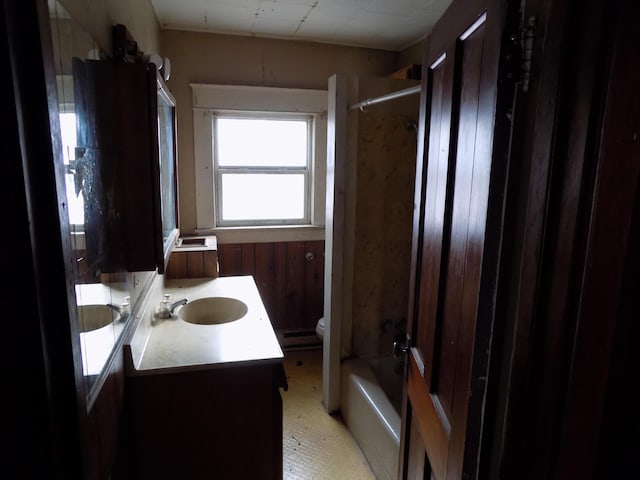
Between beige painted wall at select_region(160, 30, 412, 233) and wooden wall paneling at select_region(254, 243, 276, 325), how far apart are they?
21.8 inches

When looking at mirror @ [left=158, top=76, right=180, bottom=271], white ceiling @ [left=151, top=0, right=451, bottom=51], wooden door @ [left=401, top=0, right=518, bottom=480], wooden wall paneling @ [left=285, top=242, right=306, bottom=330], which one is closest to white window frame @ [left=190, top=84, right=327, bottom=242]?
wooden wall paneling @ [left=285, top=242, right=306, bottom=330]

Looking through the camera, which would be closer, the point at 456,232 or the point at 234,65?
the point at 456,232

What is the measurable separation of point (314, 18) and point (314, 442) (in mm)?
2559

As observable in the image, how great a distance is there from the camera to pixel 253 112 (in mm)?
3068

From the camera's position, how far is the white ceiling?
238 cm

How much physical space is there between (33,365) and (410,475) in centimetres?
123

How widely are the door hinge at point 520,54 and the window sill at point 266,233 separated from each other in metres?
2.59

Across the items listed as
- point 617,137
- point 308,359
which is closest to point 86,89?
point 617,137

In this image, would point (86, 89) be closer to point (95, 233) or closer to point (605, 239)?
point (95, 233)

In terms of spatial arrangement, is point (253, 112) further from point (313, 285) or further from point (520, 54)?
point (520, 54)

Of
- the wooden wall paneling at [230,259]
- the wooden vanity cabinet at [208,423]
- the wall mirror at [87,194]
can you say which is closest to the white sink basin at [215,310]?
the wooden vanity cabinet at [208,423]

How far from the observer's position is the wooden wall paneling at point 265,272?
127 inches

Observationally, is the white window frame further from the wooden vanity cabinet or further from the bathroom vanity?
the wooden vanity cabinet

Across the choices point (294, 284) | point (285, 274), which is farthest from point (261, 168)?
point (294, 284)
